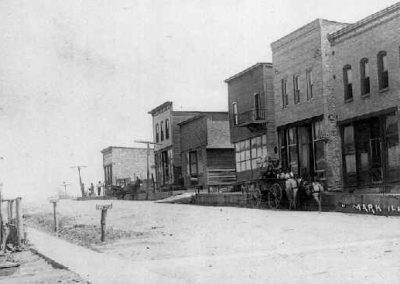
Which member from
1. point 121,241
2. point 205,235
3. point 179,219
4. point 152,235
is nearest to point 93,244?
point 121,241

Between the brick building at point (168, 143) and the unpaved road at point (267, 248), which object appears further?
the brick building at point (168, 143)

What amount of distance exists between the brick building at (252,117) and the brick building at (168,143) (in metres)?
10.3

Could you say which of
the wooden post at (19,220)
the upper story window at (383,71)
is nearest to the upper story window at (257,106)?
the upper story window at (383,71)

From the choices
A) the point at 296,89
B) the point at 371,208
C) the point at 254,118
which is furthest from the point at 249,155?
the point at 371,208

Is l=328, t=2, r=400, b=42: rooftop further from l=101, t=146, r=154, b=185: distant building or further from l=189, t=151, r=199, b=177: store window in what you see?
l=101, t=146, r=154, b=185: distant building

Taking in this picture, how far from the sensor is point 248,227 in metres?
16.6

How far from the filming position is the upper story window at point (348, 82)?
25.6 meters

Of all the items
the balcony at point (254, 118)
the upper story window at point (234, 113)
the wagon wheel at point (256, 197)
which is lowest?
the wagon wheel at point (256, 197)

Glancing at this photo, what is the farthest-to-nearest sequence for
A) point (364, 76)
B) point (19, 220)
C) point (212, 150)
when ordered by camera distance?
point (212, 150) < point (364, 76) < point (19, 220)

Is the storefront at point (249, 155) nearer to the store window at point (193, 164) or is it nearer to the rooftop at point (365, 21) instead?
the store window at point (193, 164)

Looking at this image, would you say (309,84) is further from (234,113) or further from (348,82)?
(234,113)

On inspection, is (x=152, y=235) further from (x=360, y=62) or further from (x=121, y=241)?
(x=360, y=62)

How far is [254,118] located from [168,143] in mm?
16224

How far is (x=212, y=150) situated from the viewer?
40000 mm
